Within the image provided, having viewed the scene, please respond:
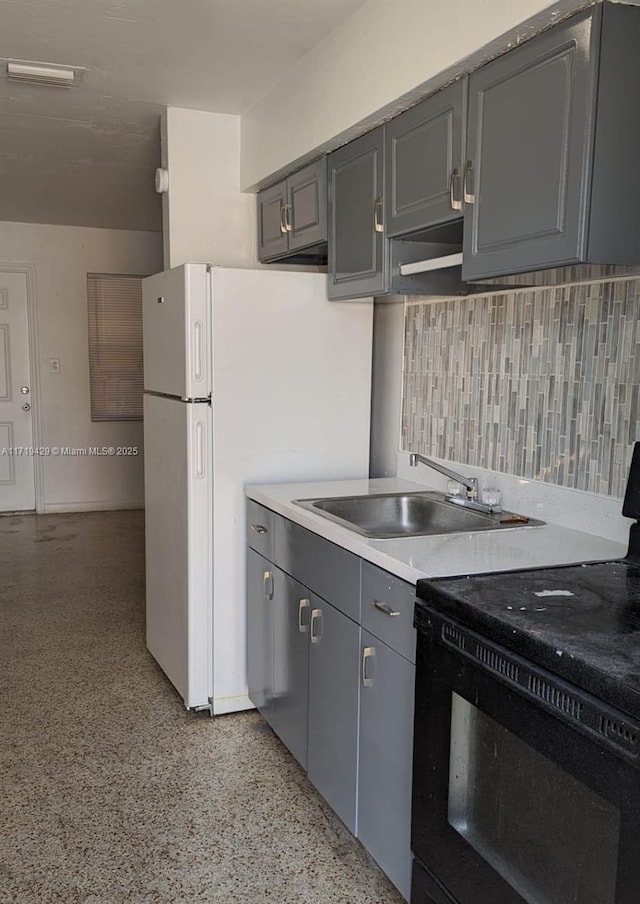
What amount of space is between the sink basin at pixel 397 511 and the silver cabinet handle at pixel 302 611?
283 mm

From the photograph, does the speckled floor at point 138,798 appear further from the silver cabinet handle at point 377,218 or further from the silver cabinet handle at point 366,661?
the silver cabinet handle at point 377,218

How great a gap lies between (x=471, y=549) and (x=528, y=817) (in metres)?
0.71

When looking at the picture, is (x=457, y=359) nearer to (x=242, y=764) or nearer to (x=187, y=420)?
(x=187, y=420)

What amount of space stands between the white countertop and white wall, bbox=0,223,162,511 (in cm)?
464

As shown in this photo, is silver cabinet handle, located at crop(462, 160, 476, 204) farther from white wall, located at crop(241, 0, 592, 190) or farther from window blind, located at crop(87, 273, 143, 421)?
window blind, located at crop(87, 273, 143, 421)

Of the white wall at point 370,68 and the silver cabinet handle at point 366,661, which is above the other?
the white wall at point 370,68

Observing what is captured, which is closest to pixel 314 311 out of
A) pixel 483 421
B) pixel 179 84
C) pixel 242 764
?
pixel 483 421

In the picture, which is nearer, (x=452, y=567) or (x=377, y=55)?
(x=452, y=567)

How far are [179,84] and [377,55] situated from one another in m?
1.12

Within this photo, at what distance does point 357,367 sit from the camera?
9.86 feet

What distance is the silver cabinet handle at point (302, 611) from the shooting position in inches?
91.0

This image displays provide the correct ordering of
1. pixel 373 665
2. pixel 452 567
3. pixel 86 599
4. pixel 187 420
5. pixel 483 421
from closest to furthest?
pixel 452 567
pixel 373 665
pixel 483 421
pixel 187 420
pixel 86 599

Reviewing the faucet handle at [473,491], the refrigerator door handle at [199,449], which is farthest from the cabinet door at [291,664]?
the faucet handle at [473,491]

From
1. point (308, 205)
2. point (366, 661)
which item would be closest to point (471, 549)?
point (366, 661)
